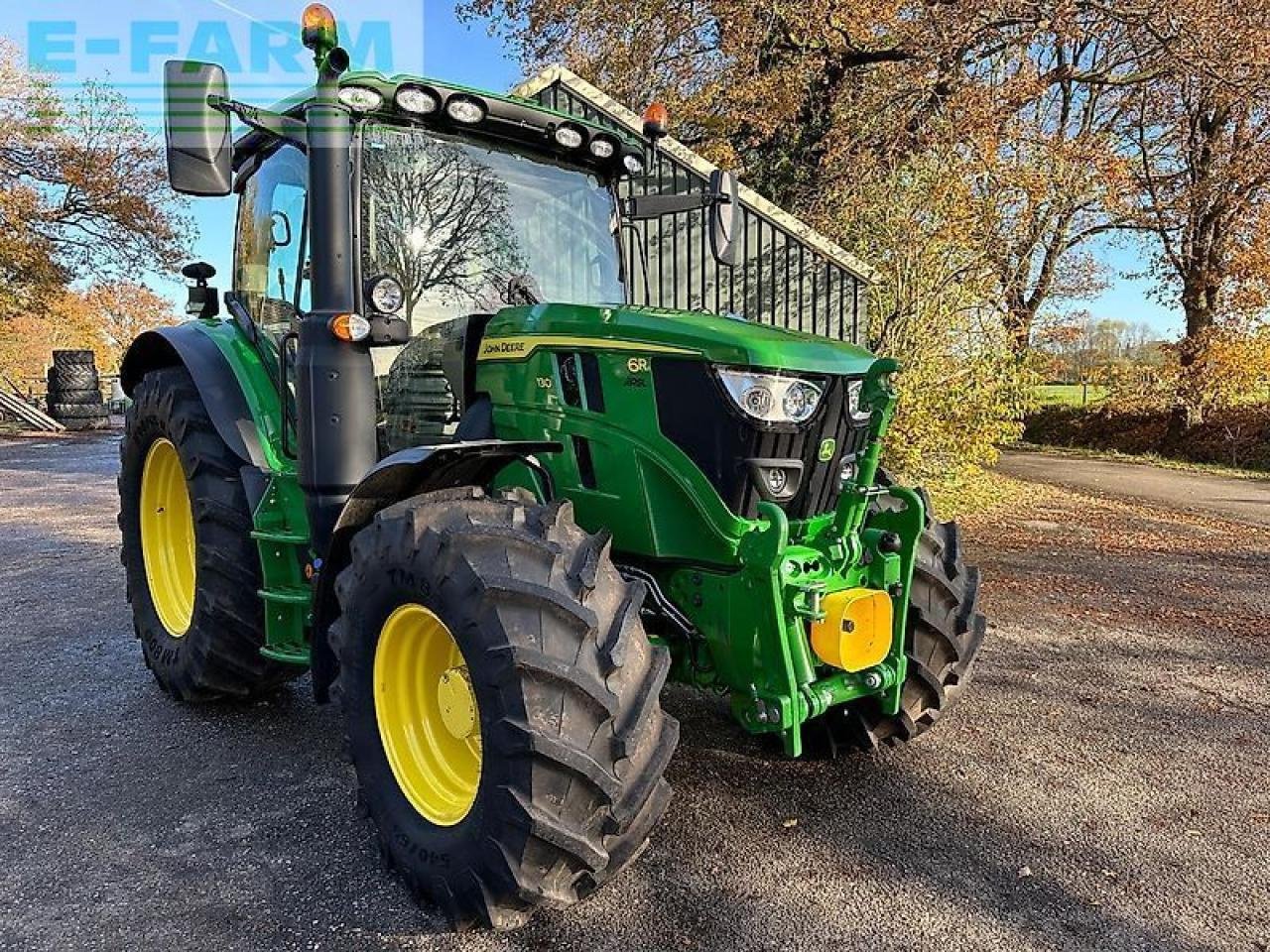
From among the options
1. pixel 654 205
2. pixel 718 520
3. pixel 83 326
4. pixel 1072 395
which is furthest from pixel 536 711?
pixel 83 326

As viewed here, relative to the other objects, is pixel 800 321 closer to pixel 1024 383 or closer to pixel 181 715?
pixel 1024 383

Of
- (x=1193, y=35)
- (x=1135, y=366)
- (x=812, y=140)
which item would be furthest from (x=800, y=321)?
(x=1135, y=366)

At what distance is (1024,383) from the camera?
10.2 m

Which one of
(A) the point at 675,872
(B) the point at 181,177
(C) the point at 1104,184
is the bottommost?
(A) the point at 675,872

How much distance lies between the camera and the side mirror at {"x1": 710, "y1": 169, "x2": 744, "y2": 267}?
3625 millimetres

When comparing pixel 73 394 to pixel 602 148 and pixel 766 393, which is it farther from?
pixel 766 393

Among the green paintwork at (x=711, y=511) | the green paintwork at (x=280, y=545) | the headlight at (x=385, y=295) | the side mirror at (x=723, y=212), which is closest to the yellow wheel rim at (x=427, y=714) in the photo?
the green paintwork at (x=711, y=511)

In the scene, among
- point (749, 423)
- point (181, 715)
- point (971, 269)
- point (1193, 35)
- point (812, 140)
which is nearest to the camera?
point (749, 423)

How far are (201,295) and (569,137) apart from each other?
242 cm

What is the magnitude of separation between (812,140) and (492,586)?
12.5 meters

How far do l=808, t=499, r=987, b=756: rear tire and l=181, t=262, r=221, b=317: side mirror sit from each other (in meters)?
3.74

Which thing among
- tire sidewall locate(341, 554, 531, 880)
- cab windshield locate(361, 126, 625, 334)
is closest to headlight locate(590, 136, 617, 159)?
cab windshield locate(361, 126, 625, 334)

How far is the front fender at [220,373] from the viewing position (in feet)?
12.1

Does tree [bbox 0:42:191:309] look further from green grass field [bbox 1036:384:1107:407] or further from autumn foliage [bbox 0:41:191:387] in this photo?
green grass field [bbox 1036:384:1107:407]
